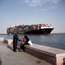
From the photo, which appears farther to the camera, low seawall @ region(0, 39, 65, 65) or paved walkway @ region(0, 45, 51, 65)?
paved walkway @ region(0, 45, 51, 65)

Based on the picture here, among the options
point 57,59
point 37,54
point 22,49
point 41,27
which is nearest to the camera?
point 57,59

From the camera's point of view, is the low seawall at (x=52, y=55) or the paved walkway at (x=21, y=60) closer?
the low seawall at (x=52, y=55)

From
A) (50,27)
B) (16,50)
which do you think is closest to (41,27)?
(50,27)

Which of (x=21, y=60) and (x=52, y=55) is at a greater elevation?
(x=52, y=55)

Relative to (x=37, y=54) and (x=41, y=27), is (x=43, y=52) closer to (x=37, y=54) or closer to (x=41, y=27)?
(x=37, y=54)

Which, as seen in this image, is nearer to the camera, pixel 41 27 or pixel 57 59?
pixel 57 59

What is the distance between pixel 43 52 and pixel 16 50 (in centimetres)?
336

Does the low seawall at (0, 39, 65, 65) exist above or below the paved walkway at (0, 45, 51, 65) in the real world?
above

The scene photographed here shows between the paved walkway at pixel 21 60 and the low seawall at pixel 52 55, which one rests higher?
the low seawall at pixel 52 55

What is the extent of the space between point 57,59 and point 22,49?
3.80m

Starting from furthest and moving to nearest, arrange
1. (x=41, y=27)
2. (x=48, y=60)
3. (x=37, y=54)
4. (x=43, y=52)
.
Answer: (x=41, y=27), (x=37, y=54), (x=43, y=52), (x=48, y=60)

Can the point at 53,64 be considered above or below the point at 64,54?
below

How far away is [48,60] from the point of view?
18.9 feet

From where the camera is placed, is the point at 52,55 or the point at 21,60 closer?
the point at 52,55
